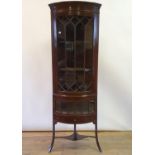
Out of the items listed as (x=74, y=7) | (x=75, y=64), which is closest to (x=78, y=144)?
(x=75, y=64)

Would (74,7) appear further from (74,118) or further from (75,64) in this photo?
(74,118)

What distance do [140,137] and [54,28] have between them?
6.58ft

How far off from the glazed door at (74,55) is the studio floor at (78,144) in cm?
66

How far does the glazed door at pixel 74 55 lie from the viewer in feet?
8.39

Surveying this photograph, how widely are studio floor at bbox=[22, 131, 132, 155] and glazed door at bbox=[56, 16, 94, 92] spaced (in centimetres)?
66

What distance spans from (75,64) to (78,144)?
3.11 ft

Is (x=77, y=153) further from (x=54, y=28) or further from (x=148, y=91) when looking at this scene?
(x=148, y=91)

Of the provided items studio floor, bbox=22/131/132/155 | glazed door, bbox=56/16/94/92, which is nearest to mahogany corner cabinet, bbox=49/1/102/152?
glazed door, bbox=56/16/94/92

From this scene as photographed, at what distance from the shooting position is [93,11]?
2529 mm

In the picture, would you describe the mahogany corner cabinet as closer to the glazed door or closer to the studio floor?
the glazed door

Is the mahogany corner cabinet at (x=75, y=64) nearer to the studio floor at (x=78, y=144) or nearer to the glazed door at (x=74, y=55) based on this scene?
the glazed door at (x=74, y=55)

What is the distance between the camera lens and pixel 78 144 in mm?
2822

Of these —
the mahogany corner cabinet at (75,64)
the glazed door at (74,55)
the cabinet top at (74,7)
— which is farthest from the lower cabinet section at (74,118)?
the cabinet top at (74,7)

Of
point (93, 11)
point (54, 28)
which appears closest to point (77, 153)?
Result: point (54, 28)
